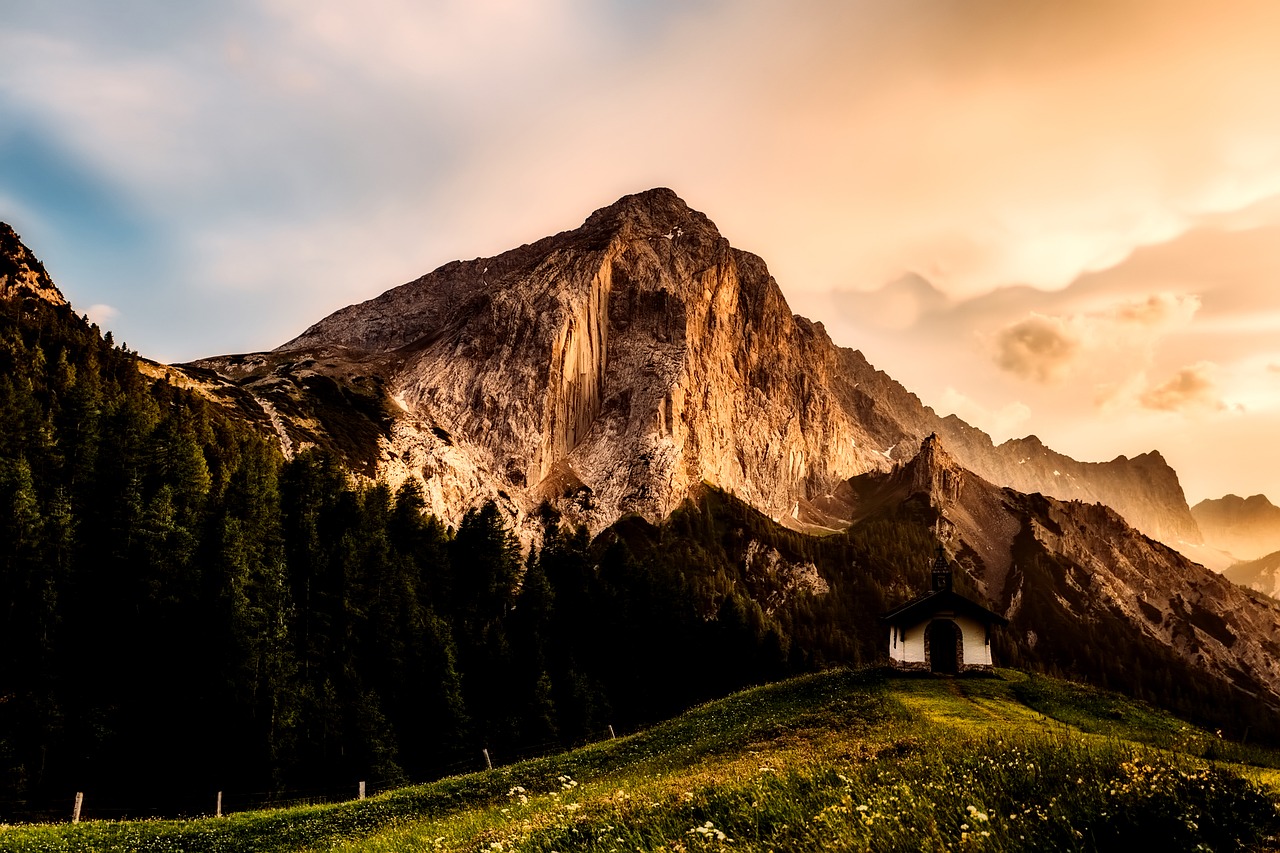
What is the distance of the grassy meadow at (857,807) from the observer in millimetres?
8516

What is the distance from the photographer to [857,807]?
10.1 meters

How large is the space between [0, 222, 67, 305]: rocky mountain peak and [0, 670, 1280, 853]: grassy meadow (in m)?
114

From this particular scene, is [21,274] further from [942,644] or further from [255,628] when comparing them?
[942,644]

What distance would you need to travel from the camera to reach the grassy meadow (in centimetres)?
852

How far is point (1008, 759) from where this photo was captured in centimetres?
1203

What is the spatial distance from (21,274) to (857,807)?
469 ft

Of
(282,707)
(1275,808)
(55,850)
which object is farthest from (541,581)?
(1275,808)

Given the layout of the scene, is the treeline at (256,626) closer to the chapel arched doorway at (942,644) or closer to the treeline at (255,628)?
the treeline at (255,628)

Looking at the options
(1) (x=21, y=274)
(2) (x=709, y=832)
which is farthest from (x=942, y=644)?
(1) (x=21, y=274)

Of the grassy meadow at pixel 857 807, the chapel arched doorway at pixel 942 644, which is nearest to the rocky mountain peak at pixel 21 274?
the grassy meadow at pixel 857 807

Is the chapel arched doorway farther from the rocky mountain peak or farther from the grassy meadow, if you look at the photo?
the rocky mountain peak

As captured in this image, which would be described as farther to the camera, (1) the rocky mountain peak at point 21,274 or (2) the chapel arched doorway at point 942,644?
(1) the rocky mountain peak at point 21,274

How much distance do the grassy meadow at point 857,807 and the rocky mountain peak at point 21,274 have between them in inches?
4475

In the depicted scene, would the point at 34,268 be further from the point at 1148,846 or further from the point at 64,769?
the point at 1148,846
